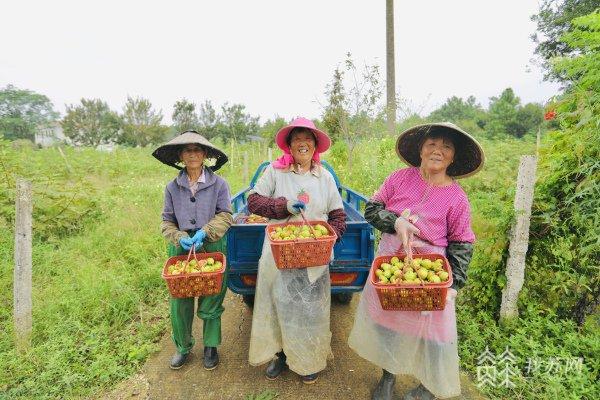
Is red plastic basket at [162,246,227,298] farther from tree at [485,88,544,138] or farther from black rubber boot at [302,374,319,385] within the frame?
tree at [485,88,544,138]

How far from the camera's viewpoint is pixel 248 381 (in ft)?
9.04

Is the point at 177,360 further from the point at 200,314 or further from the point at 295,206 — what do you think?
the point at 295,206

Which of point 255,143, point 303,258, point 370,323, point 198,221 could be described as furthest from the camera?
point 255,143

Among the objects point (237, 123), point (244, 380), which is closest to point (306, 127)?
point (244, 380)

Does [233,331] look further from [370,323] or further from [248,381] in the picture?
[370,323]

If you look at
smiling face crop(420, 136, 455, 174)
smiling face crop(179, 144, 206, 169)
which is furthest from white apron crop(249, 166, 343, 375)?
smiling face crop(420, 136, 455, 174)

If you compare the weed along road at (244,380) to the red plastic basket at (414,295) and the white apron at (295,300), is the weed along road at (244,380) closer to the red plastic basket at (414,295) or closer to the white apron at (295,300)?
the white apron at (295,300)

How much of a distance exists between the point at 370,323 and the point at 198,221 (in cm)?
153

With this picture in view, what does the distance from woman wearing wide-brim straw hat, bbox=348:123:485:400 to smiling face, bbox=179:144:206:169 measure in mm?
1400

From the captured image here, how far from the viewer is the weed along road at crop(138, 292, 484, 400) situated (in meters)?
2.62

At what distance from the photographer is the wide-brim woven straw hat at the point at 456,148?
85.7 inches

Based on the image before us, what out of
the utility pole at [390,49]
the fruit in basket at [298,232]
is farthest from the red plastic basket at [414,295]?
the utility pole at [390,49]

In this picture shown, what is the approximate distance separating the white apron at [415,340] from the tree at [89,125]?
39.6 meters

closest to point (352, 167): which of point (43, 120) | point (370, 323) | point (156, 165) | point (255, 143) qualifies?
point (370, 323)
